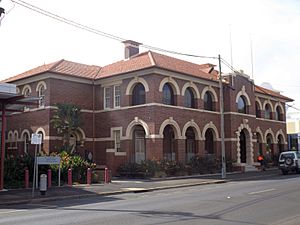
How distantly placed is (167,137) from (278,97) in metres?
19.2

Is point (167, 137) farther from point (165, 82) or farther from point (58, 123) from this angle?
point (58, 123)

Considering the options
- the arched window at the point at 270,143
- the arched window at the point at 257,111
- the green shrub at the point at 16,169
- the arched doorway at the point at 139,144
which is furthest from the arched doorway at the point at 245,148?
the green shrub at the point at 16,169

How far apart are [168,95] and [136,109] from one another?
2930 mm

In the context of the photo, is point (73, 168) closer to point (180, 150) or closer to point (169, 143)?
point (180, 150)

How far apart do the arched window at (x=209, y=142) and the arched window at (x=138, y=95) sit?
781 centimetres

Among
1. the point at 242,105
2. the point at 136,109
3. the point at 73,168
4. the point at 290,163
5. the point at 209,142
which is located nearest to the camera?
the point at 73,168

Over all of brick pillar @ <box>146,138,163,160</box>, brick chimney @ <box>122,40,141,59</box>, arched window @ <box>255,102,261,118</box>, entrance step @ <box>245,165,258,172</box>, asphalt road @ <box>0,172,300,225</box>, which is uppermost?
brick chimney @ <box>122,40,141,59</box>

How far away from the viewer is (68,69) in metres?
34.9

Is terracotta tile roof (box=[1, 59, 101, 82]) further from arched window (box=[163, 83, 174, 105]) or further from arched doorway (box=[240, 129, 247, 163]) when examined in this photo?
arched doorway (box=[240, 129, 247, 163])

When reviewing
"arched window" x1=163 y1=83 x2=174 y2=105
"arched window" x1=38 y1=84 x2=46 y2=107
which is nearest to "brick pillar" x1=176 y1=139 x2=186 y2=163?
"arched window" x1=163 y1=83 x2=174 y2=105

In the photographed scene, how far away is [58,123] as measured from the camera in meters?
30.7

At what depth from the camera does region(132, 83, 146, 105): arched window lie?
32844 millimetres

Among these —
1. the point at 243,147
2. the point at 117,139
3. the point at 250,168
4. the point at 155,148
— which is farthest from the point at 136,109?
the point at 243,147

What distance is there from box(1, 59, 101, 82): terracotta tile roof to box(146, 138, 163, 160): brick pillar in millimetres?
8402
